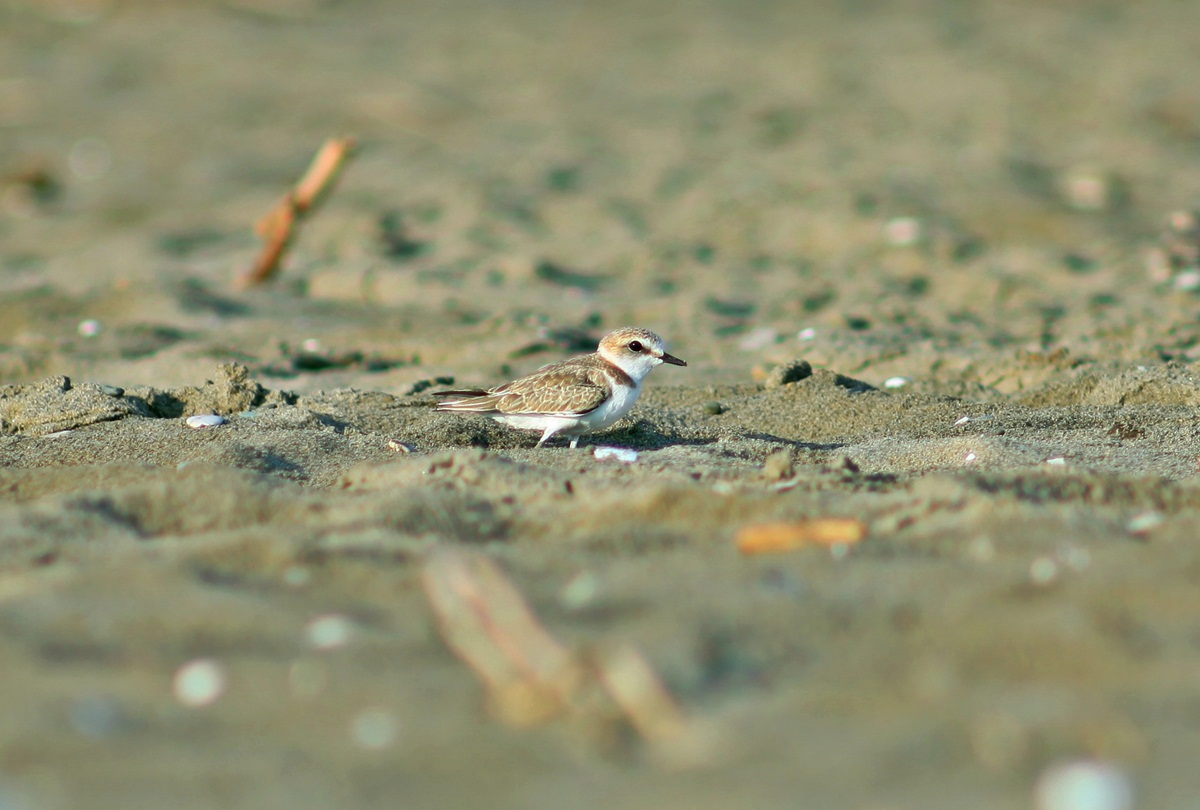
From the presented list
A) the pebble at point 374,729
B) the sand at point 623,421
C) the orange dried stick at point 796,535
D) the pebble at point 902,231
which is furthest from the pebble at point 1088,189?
the pebble at point 374,729

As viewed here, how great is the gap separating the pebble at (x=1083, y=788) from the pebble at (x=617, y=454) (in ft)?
7.98

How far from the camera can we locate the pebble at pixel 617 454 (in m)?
4.62

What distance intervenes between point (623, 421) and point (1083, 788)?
3650 mm

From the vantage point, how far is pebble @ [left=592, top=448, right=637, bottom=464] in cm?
462

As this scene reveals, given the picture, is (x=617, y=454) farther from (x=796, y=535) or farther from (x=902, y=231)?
(x=902, y=231)

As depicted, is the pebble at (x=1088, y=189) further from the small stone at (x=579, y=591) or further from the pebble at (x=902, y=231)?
the small stone at (x=579, y=591)

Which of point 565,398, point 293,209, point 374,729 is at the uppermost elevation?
point 374,729

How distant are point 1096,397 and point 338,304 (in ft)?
15.7

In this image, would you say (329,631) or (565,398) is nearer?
(329,631)

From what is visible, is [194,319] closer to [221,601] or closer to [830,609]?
[221,601]

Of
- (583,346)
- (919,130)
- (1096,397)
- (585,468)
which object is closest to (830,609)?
(585,468)

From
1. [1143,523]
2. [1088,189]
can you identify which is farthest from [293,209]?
[1143,523]

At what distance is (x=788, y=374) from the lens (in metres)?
6.14

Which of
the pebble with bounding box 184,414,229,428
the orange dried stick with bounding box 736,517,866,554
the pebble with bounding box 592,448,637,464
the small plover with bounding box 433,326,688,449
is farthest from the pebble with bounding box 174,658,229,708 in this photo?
the small plover with bounding box 433,326,688,449
